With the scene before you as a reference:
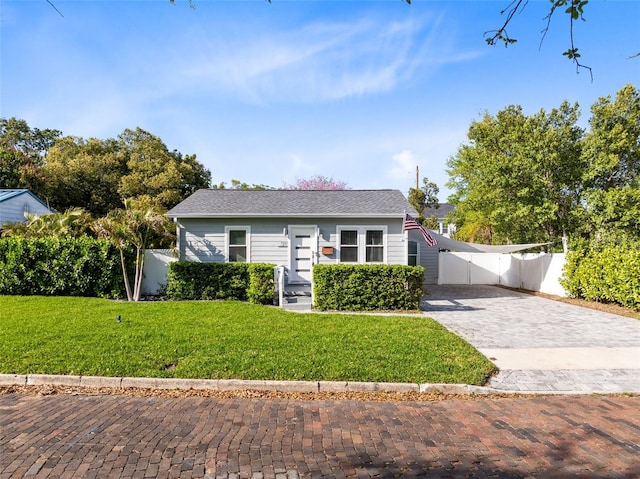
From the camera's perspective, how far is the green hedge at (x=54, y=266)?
1097cm

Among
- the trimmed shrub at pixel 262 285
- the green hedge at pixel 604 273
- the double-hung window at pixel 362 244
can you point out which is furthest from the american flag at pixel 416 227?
the green hedge at pixel 604 273

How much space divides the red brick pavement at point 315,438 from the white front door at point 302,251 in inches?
334

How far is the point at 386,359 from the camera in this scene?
5617 millimetres

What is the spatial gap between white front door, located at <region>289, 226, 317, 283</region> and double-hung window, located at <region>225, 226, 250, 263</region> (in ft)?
5.43

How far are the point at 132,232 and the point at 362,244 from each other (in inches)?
303

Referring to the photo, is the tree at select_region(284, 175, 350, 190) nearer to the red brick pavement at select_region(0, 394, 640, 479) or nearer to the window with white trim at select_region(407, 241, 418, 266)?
the window with white trim at select_region(407, 241, 418, 266)

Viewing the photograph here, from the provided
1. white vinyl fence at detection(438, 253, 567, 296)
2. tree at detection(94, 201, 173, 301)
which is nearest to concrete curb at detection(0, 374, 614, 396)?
tree at detection(94, 201, 173, 301)

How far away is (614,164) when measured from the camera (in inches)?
536

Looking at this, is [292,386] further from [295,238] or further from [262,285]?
[295,238]

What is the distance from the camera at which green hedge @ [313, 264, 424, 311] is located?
9984 millimetres

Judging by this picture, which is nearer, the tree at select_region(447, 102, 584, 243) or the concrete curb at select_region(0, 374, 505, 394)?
the concrete curb at select_region(0, 374, 505, 394)

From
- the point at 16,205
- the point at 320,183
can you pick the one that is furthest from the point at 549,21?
the point at 320,183

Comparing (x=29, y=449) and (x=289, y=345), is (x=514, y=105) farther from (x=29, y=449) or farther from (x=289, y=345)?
(x=29, y=449)

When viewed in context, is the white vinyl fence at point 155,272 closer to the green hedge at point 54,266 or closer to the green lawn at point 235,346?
the green hedge at point 54,266
